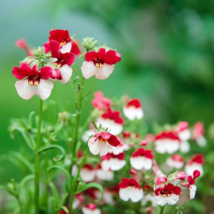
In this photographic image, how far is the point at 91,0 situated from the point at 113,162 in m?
1.74

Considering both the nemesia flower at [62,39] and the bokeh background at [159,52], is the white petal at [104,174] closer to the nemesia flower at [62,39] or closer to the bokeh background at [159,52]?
the nemesia flower at [62,39]

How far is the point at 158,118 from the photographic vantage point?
2949 millimetres

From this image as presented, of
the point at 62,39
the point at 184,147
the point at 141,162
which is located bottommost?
the point at 141,162

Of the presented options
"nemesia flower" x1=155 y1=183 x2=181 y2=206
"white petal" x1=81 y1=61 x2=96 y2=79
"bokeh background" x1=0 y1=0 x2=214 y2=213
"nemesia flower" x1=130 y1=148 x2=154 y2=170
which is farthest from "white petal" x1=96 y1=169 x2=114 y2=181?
"bokeh background" x1=0 y1=0 x2=214 y2=213

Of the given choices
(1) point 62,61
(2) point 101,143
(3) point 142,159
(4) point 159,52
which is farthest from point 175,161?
(4) point 159,52

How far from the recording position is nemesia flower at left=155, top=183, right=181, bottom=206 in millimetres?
994

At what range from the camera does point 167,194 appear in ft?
3.27

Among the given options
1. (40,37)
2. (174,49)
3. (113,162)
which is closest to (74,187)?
(113,162)

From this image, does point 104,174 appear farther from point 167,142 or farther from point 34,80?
point 34,80

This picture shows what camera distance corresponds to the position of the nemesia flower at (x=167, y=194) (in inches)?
39.1

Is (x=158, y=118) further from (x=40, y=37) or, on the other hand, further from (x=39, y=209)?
(x=40, y=37)

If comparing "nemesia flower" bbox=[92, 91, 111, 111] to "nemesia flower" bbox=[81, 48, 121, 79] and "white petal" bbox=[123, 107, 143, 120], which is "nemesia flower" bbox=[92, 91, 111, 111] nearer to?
"white petal" bbox=[123, 107, 143, 120]

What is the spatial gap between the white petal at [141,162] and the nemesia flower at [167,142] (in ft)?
0.40

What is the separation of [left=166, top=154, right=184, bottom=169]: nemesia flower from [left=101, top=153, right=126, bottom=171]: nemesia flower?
22 centimetres
